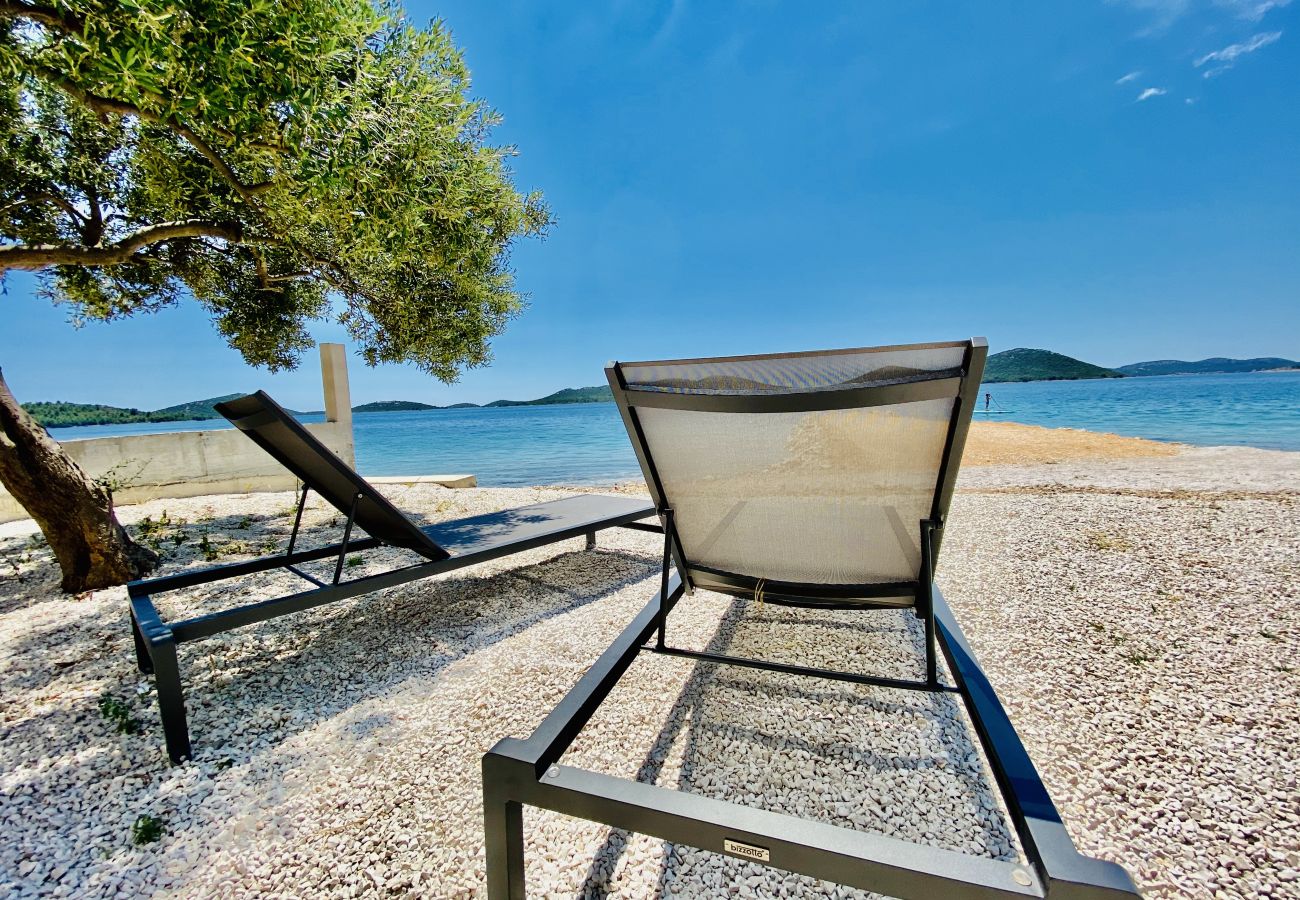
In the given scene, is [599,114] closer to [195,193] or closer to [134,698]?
[195,193]

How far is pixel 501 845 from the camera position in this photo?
1.15 meters

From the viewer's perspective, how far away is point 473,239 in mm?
5129

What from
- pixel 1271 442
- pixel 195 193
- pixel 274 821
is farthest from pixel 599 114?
pixel 1271 442

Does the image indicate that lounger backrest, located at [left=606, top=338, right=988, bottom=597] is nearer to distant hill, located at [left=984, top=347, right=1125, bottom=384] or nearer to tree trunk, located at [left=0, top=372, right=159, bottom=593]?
tree trunk, located at [left=0, top=372, right=159, bottom=593]

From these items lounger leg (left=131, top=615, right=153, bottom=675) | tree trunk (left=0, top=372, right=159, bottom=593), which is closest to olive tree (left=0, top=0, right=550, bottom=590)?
tree trunk (left=0, top=372, right=159, bottom=593)

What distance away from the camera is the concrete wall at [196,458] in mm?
6500

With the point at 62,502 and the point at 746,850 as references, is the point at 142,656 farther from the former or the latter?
the point at 746,850

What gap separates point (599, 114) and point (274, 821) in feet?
57.2

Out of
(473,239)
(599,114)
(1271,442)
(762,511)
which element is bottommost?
(1271,442)

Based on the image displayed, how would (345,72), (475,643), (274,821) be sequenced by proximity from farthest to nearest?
(345,72) < (475,643) < (274,821)

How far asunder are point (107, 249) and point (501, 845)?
593 cm

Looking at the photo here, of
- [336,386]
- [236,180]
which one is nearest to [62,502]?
[236,180]

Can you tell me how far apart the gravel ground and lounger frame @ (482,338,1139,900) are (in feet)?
1.56

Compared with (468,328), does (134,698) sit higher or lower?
lower
